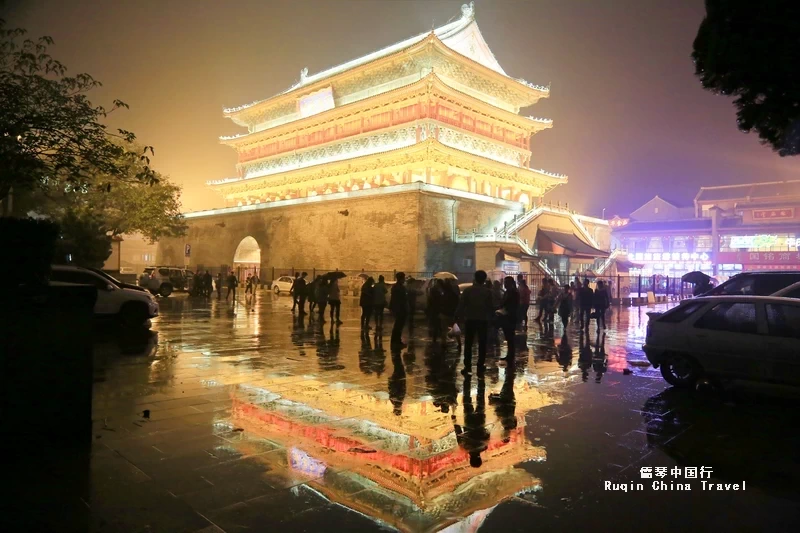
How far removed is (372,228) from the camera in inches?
1111

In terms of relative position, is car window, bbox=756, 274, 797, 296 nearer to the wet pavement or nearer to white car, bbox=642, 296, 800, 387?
the wet pavement

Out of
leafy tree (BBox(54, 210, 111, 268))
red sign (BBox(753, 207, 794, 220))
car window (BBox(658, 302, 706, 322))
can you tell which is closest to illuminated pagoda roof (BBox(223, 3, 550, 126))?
leafy tree (BBox(54, 210, 111, 268))

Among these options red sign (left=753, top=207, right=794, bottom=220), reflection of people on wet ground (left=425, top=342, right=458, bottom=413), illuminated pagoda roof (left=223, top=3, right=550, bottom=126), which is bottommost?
reflection of people on wet ground (left=425, top=342, right=458, bottom=413)

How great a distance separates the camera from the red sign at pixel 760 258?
1645 inches

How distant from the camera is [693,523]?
127 inches

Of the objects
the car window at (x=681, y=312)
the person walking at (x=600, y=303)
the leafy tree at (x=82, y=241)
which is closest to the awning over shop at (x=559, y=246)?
the person walking at (x=600, y=303)

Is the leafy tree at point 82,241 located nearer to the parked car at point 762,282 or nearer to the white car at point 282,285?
the white car at point 282,285

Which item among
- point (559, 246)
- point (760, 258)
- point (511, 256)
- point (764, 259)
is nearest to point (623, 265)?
point (559, 246)

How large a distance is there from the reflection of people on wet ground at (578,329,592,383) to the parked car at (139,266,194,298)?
2153 centimetres

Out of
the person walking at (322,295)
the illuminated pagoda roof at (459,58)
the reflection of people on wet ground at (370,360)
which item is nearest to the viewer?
the reflection of people on wet ground at (370,360)

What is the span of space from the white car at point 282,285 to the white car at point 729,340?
24.5 metres

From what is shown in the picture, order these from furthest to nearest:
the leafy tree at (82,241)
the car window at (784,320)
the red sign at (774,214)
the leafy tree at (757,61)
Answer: the red sign at (774,214) → the leafy tree at (82,241) → the car window at (784,320) → the leafy tree at (757,61)

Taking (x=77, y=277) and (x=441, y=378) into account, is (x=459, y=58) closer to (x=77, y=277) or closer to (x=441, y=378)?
(x=77, y=277)

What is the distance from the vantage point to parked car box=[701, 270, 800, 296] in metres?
10.8
